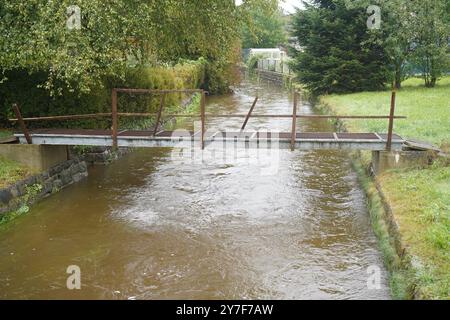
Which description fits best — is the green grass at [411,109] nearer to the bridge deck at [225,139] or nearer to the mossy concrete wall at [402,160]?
the mossy concrete wall at [402,160]

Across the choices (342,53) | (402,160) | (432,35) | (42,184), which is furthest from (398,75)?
(42,184)

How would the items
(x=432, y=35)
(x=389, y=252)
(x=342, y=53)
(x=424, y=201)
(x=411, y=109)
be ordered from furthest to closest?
(x=342, y=53) < (x=432, y=35) < (x=411, y=109) < (x=424, y=201) < (x=389, y=252)

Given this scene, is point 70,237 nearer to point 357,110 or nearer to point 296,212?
point 296,212

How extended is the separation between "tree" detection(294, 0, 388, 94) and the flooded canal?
44.0 feet

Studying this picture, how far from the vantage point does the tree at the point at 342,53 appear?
25562 millimetres

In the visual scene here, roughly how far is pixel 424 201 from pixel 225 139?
161 inches

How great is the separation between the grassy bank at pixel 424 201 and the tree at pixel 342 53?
317 inches

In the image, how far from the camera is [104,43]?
33.9 ft

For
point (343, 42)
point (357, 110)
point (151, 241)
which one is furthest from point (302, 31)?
point (151, 241)

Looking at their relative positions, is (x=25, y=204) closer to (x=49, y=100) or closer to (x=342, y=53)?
(x=49, y=100)

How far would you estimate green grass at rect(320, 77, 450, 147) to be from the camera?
42.3ft

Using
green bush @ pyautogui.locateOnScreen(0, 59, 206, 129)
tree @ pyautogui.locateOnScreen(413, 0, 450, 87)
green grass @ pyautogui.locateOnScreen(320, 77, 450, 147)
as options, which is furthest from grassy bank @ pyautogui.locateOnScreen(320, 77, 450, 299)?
tree @ pyautogui.locateOnScreen(413, 0, 450, 87)

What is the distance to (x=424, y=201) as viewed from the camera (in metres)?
8.19

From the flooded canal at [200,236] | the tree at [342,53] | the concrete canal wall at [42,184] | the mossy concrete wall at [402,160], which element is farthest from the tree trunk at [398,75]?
the concrete canal wall at [42,184]
